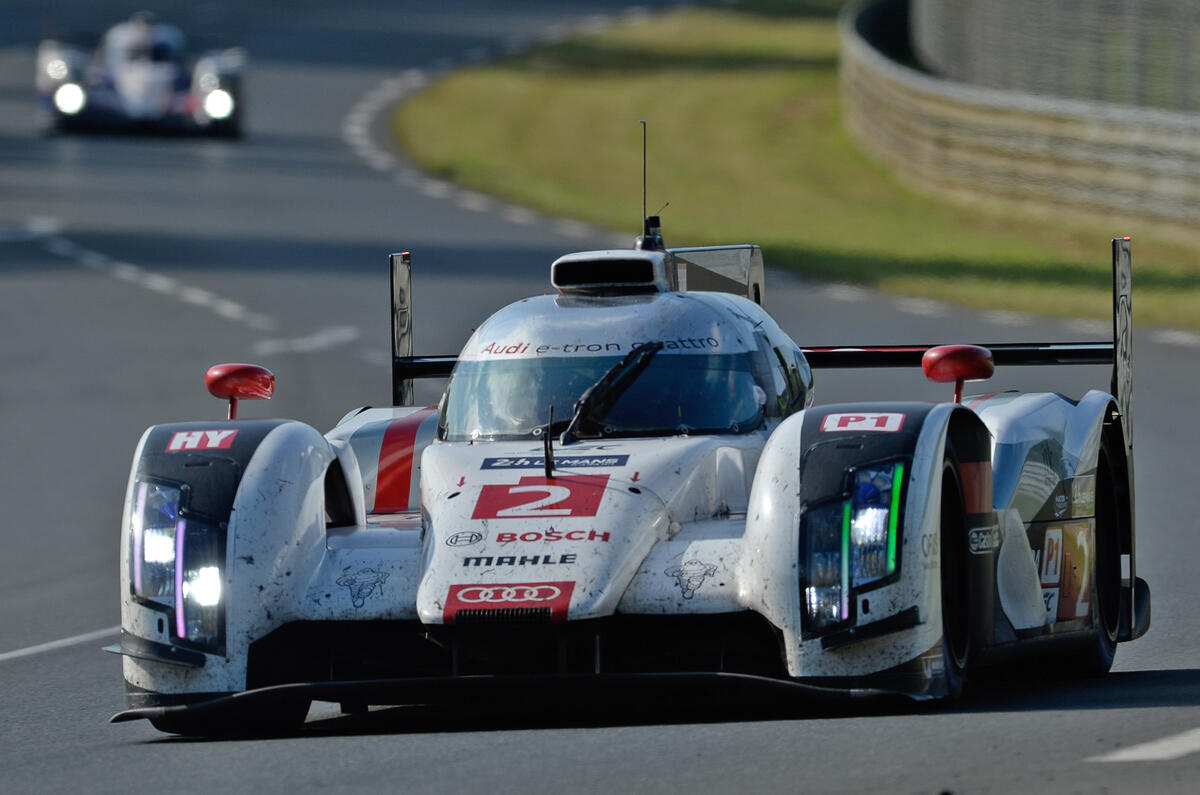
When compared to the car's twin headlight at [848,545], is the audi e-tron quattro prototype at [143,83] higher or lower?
lower

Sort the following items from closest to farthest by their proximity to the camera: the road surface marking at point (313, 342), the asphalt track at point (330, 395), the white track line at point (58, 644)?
the asphalt track at point (330, 395), the white track line at point (58, 644), the road surface marking at point (313, 342)

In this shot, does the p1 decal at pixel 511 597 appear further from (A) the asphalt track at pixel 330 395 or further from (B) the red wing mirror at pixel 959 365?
(B) the red wing mirror at pixel 959 365

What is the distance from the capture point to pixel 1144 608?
30.3 feet

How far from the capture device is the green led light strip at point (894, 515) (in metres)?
7.16

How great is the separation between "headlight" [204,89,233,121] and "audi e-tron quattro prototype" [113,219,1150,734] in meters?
27.4

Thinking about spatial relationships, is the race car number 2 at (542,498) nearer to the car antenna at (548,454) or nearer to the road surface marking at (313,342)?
the car antenna at (548,454)

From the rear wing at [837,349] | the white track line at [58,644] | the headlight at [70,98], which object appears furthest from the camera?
the headlight at [70,98]

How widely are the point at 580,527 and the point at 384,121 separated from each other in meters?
33.2

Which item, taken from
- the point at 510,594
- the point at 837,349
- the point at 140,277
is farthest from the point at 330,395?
the point at 510,594

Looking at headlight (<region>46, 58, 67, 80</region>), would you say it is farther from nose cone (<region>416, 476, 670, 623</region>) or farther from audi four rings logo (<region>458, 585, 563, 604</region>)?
audi four rings logo (<region>458, 585, 563, 604</region>)

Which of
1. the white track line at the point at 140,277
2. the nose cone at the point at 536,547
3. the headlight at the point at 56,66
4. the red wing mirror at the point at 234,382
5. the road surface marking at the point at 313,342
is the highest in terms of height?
the red wing mirror at the point at 234,382

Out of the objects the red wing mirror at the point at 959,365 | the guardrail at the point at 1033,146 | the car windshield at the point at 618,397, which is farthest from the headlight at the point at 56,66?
the red wing mirror at the point at 959,365

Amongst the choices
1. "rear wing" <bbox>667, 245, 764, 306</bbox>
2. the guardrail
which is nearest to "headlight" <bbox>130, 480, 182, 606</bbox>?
"rear wing" <bbox>667, 245, 764, 306</bbox>

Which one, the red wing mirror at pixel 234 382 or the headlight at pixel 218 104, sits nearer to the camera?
the red wing mirror at pixel 234 382
